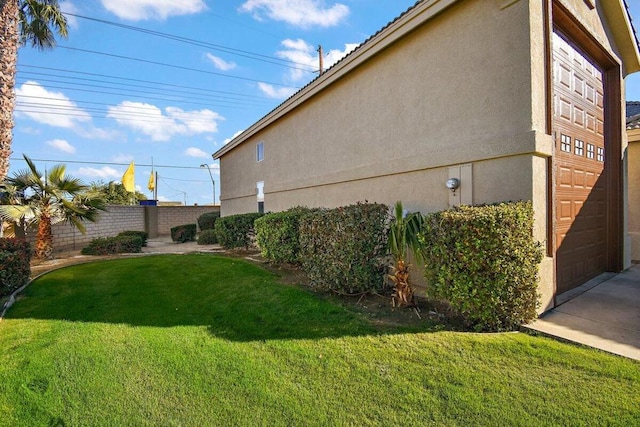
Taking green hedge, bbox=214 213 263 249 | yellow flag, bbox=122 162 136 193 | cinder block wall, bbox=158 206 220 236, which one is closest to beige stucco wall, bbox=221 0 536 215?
green hedge, bbox=214 213 263 249

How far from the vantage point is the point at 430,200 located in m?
6.06

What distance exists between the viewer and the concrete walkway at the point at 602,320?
3.77 metres

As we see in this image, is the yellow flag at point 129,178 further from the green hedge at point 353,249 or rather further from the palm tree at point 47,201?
the green hedge at point 353,249

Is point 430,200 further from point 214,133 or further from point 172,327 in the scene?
point 214,133

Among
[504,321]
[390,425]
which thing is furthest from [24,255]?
[504,321]

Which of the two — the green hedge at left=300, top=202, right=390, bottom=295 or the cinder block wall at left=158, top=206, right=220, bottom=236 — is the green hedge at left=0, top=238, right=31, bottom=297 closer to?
the green hedge at left=300, top=202, right=390, bottom=295

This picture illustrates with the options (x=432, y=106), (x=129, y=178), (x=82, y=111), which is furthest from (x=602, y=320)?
(x=129, y=178)

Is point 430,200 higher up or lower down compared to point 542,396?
higher up

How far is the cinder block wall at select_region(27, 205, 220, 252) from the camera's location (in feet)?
41.6

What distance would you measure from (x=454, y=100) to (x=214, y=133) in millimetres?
25242

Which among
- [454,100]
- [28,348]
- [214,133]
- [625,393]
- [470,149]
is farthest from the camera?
[214,133]

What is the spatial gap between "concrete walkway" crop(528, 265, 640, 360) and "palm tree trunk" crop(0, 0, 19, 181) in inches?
496

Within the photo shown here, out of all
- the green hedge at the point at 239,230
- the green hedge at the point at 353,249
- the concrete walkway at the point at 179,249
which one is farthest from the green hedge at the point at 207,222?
the green hedge at the point at 353,249

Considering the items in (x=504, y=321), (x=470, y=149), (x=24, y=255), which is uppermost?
(x=470, y=149)
